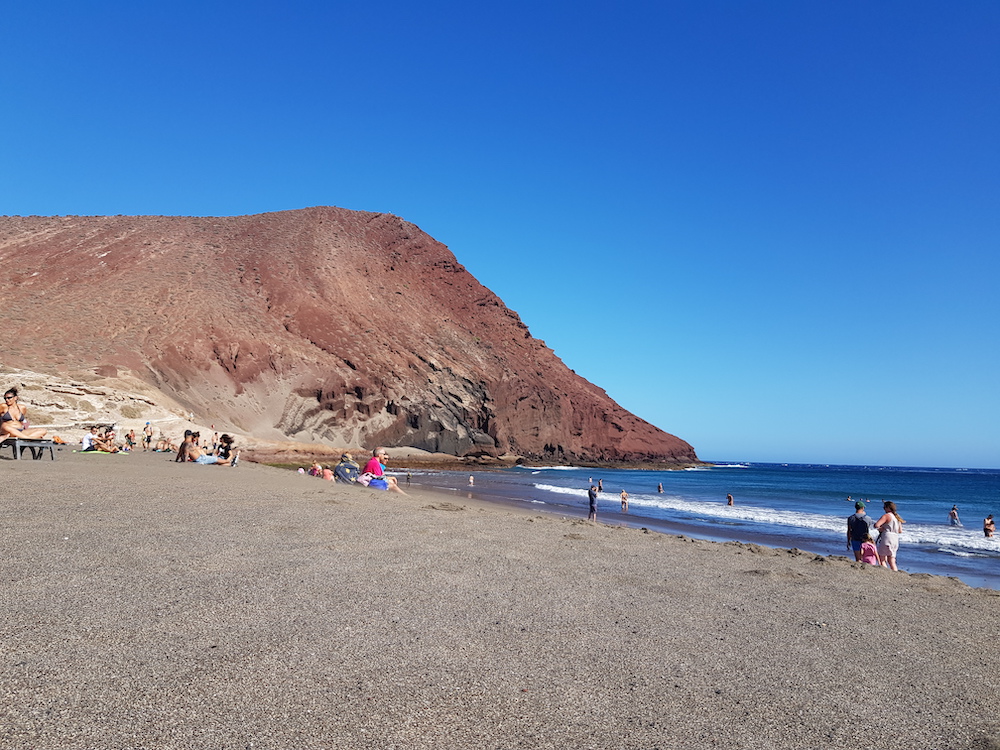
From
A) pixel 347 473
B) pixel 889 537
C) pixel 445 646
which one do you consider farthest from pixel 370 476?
pixel 445 646

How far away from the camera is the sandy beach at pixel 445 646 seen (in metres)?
3.00

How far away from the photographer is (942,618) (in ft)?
19.3

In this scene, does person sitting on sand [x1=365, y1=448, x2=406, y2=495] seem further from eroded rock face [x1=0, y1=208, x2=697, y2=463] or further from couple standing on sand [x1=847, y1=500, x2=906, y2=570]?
eroded rock face [x1=0, y1=208, x2=697, y2=463]

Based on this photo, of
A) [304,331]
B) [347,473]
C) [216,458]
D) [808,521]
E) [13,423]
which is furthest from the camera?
[304,331]

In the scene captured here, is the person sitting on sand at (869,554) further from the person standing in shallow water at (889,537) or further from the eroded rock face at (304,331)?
the eroded rock face at (304,331)

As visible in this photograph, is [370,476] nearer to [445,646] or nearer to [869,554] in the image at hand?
[869,554]

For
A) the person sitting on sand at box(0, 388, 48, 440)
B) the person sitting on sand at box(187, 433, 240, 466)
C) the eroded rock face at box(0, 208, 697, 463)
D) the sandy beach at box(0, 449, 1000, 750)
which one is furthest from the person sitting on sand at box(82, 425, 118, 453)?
the eroded rock face at box(0, 208, 697, 463)

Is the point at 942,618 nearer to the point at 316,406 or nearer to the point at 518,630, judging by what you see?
the point at 518,630

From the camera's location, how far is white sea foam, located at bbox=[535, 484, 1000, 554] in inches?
787

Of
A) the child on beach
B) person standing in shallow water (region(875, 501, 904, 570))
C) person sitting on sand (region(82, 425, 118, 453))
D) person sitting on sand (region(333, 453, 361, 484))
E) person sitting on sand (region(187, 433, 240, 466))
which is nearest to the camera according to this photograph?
person standing in shallow water (region(875, 501, 904, 570))

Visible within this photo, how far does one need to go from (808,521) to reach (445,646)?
26162mm

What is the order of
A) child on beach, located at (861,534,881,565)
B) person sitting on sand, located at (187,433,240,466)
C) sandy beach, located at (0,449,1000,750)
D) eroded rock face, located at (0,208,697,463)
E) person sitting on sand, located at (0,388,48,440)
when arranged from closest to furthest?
sandy beach, located at (0,449,1000,750), child on beach, located at (861,534,881,565), person sitting on sand, located at (0,388,48,440), person sitting on sand, located at (187,433,240,466), eroded rock face, located at (0,208,697,463)

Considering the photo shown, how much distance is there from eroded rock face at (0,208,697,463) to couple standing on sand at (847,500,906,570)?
4804 centimetres

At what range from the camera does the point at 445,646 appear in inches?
160
